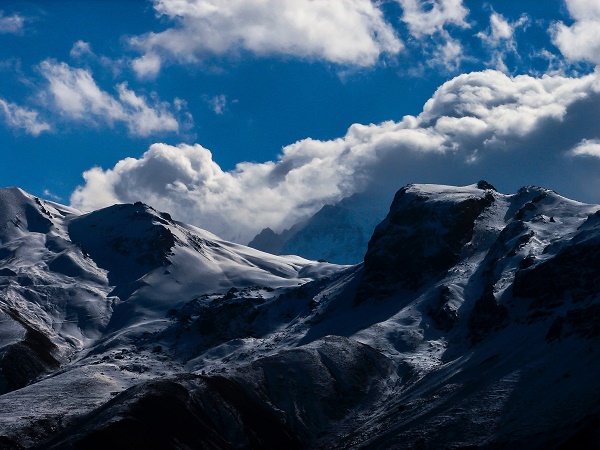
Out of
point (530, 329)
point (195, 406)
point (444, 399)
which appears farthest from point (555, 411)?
point (195, 406)

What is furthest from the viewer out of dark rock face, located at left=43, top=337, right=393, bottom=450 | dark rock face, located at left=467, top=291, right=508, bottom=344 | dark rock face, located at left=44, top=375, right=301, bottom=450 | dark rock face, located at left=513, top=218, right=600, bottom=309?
dark rock face, located at left=467, top=291, right=508, bottom=344

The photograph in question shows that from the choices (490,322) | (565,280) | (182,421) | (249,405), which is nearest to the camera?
(182,421)

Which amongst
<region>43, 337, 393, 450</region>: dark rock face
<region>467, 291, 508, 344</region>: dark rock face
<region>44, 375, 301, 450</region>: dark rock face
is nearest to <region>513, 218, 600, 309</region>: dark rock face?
<region>467, 291, 508, 344</region>: dark rock face

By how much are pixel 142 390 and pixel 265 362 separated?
3305 centimetres

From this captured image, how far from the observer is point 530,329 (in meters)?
178

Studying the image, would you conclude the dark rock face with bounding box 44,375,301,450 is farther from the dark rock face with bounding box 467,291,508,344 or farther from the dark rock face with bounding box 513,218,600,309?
the dark rock face with bounding box 513,218,600,309

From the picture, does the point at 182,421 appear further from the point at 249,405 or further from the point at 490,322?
the point at 490,322

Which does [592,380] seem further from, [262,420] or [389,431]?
[262,420]

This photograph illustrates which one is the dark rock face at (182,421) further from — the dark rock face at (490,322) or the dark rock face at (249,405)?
the dark rock face at (490,322)

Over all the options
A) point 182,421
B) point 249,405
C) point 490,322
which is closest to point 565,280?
point 490,322

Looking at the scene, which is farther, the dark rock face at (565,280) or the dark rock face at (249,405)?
the dark rock face at (565,280)

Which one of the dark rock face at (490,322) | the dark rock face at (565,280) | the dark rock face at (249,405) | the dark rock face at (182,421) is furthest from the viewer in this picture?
the dark rock face at (490,322)

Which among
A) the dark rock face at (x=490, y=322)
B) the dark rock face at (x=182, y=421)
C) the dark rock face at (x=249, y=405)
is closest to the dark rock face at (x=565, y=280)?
the dark rock face at (x=490, y=322)

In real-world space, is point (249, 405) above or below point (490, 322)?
above
